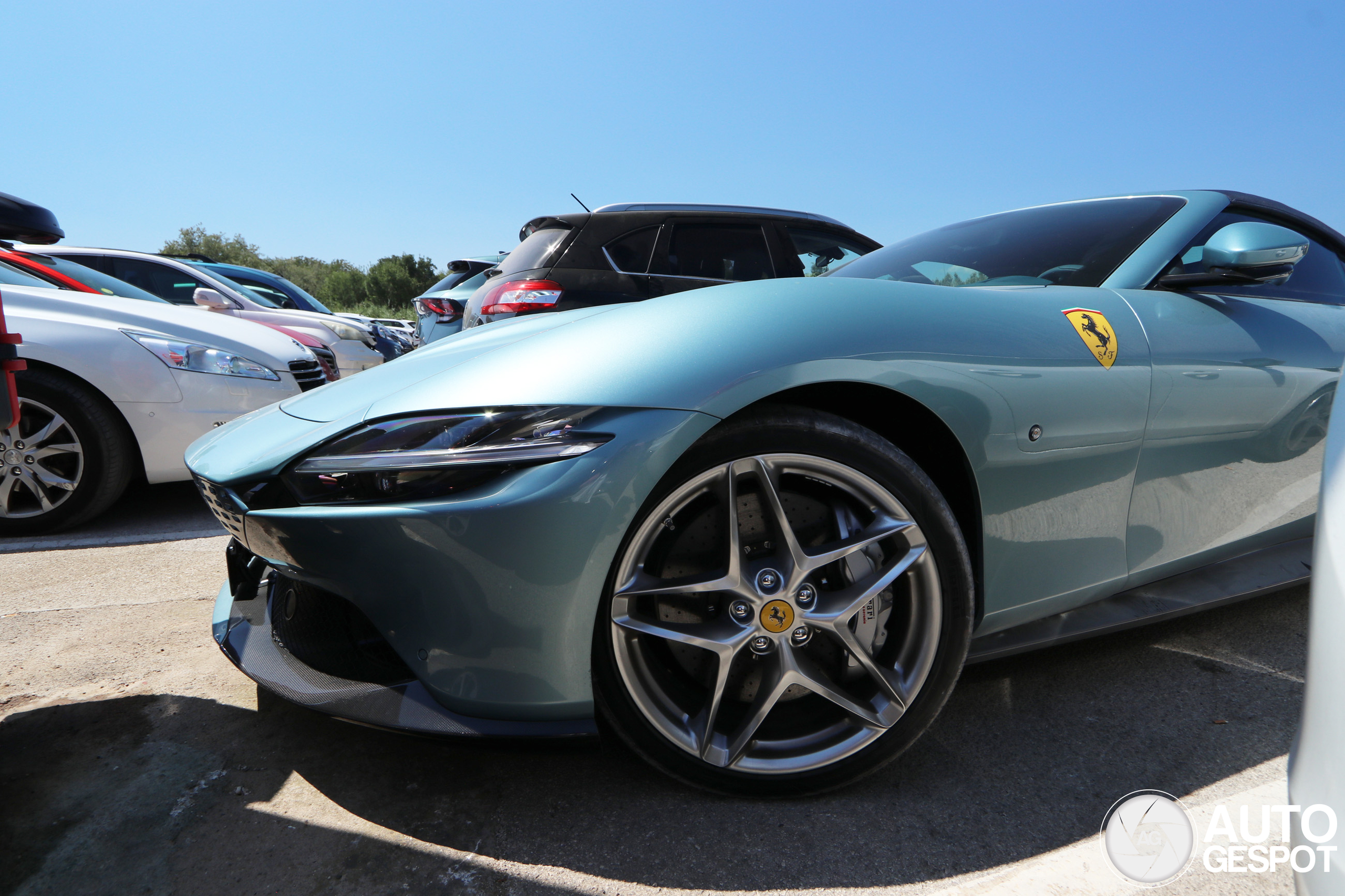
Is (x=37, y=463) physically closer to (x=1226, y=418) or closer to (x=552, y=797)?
(x=552, y=797)

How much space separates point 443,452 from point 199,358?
2990 millimetres

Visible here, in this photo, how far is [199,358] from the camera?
3678mm

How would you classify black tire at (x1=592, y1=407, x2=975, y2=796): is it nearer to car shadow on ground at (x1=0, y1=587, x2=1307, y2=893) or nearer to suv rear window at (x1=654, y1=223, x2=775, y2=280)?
car shadow on ground at (x1=0, y1=587, x2=1307, y2=893)

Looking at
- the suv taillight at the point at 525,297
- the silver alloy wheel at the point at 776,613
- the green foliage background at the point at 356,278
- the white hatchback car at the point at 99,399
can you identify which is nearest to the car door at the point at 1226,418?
the silver alloy wheel at the point at 776,613

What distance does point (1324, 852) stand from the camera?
795mm

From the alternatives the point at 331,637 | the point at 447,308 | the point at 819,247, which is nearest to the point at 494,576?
the point at 331,637

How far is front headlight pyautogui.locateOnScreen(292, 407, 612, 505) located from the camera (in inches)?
52.2

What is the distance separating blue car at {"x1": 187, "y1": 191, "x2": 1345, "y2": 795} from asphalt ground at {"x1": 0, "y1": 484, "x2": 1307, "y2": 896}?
15 centimetres

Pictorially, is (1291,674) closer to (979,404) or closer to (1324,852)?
(979,404)

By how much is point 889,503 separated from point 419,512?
87 centimetres

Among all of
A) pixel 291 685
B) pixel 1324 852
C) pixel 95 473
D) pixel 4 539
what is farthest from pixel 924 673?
pixel 4 539

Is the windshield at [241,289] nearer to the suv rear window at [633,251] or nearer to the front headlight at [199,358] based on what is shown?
the front headlight at [199,358]

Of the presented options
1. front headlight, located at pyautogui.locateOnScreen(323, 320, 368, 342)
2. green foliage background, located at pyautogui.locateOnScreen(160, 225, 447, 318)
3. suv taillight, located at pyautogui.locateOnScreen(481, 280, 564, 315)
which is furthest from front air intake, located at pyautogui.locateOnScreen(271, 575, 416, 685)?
green foliage background, located at pyautogui.locateOnScreen(160, 225, 447, 318)

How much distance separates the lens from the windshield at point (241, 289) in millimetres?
8336
